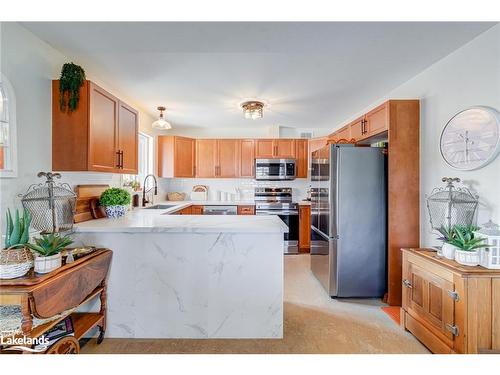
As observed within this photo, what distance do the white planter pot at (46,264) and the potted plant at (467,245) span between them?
100 inches

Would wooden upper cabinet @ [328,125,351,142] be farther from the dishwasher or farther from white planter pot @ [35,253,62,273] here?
white planter pot @ [35,253,62,273]

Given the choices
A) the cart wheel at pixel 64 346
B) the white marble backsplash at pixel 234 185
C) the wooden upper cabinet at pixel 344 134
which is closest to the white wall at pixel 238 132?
the white marble backsplash at pixel 234 185

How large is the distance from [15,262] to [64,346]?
577mm

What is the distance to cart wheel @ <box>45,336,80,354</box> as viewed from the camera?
4.33 feet

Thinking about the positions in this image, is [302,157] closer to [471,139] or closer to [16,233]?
[471,139]

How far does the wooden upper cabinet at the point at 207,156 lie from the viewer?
181 inches

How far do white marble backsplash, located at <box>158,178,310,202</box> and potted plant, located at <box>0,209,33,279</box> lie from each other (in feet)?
10.9

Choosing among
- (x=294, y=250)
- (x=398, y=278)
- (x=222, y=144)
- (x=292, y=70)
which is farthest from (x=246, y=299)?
(x=222, y=144)

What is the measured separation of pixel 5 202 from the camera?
154 centimetres

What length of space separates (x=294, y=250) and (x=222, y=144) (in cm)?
239

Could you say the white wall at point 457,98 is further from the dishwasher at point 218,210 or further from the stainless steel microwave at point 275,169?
the dishwasher at point 218,210

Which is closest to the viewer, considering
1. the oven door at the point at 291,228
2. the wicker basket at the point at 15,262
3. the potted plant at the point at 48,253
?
the wicker basket at the point at 15,262

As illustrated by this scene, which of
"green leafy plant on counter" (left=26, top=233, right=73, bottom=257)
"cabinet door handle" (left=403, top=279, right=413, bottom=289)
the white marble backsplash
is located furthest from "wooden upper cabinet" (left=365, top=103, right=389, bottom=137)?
"green leafy plant on counter" (left=26, top=233, right=73, bottom=257)
